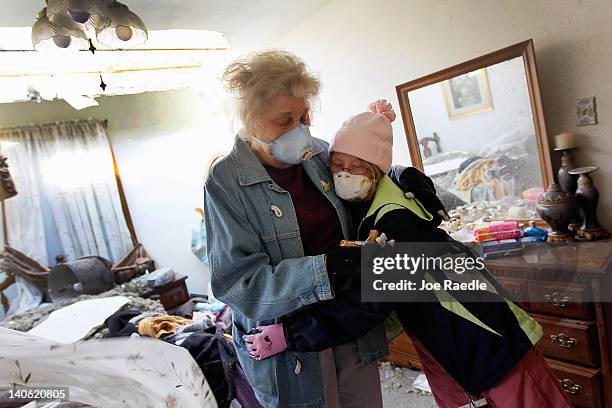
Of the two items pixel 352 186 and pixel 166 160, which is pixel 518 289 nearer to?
pixel 352 186

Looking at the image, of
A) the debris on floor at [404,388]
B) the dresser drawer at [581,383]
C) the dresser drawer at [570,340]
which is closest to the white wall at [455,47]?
the dresser drawer at [570,340]

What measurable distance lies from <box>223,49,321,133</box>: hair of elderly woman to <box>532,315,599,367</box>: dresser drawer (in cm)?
145

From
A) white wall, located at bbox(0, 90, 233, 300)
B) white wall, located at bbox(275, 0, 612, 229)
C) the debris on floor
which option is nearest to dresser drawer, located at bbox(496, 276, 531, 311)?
white wall, located at bbox(275, 0, 612, 229)

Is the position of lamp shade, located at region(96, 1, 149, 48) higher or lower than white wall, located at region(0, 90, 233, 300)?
higher

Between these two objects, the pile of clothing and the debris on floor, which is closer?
the pile of clothing

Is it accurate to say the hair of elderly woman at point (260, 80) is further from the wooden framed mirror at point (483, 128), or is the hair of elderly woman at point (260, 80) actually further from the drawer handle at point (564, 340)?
the drawer handle at point (564, 340)

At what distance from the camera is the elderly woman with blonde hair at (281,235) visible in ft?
2.95

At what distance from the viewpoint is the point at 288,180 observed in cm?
106

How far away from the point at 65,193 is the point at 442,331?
3537mm

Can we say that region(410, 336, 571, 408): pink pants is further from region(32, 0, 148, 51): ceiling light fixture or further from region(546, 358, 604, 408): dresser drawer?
region(32, 0, 148, 51): ceiling light fixture

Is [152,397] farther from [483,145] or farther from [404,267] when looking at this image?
[483,145]

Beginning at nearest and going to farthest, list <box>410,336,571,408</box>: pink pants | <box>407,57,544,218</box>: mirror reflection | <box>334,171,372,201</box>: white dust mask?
<box>410,336,571,408</box>: pink pants < <box>334,171,372,201</box>: white dust mask < <box>407,57,544,218</box>: mirror reflection

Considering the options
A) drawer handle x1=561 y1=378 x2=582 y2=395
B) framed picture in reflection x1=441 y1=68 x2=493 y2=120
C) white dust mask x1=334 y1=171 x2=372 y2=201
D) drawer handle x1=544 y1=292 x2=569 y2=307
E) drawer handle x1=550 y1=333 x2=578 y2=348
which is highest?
framed picture in reflection x1=441 y1=68 x2=493 y2=120

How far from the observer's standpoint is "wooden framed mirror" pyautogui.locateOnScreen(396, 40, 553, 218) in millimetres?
1862
